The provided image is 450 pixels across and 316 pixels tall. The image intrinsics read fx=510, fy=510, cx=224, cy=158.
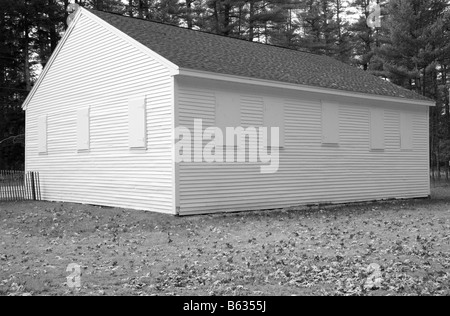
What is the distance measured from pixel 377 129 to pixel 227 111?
24.5 ft

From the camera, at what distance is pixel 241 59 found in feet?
58.6

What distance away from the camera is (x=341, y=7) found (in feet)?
165

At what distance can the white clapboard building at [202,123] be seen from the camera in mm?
14648

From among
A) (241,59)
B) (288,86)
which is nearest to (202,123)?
(288,86)

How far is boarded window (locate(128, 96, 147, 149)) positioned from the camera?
1522 centimetres

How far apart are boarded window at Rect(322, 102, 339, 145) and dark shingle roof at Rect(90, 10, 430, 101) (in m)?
0.74

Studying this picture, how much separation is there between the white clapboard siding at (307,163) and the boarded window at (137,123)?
1562 millimetres

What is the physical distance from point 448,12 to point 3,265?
36438 mm

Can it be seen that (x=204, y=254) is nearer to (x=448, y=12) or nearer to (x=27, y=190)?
(x=27, y=190)

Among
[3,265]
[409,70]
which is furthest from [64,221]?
[409,70]

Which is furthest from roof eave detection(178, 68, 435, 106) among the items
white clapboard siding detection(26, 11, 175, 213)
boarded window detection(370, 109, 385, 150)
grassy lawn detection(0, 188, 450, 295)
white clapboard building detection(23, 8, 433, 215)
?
grassy lawn detection(0, 188, 450, 295)

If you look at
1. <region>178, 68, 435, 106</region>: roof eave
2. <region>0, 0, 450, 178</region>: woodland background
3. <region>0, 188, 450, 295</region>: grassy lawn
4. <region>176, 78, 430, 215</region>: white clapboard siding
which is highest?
<region>0, 0, 450, 178</region>: woodland background

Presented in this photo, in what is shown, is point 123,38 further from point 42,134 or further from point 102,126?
point 42,134

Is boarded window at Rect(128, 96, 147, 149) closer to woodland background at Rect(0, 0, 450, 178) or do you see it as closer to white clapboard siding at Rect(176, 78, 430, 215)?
white clapboard siding at Rect(176, 78, 430, 215)
